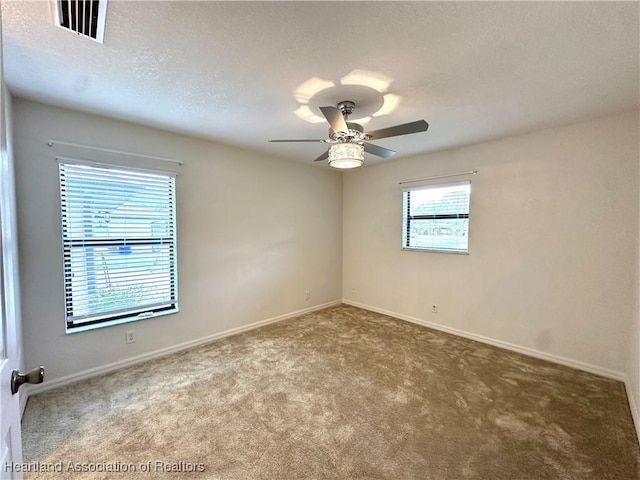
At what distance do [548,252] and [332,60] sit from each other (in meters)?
2.89

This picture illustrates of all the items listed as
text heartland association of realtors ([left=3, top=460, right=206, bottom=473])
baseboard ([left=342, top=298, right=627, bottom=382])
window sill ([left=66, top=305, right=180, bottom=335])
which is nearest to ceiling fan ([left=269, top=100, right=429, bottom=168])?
text heartland association of realtors ([left=3, top=460, right=206, bottom=473])

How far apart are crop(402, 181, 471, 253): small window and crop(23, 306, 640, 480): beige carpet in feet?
4.65

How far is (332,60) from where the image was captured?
1.76 m

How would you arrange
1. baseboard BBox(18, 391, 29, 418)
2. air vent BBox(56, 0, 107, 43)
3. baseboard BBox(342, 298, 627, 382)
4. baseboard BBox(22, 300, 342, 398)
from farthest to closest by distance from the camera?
1. baseboard BBox(342, 298, 627, 382)
2. baseboard BBox(22, 300, 342, 398)
3. baseboard BBox(18, 391, 29, 418)
4. air vent BBox(56, 0, 107, 43)

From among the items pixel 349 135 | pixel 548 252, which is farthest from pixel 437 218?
pixel 349 135

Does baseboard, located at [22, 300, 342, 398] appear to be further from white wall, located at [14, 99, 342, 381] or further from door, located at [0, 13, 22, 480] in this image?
door, located at [0, 13, 22, 480]

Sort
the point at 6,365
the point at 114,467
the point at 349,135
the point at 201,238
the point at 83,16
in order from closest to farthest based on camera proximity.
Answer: the point at 6,365 < the point at 83,16 < the point at 114,467 < the point at 349,135 < the point at 201,238

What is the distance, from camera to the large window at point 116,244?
100 inches

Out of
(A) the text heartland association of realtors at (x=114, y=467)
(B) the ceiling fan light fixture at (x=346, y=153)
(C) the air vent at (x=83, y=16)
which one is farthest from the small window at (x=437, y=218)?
(C) the air vent at (x=83, y=16)

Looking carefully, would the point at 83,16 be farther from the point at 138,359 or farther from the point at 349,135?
the point at 138,359

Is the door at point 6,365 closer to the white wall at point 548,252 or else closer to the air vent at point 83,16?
the air vent at point 83,16

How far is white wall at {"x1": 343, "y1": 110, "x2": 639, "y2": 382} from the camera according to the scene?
2602 millimetres

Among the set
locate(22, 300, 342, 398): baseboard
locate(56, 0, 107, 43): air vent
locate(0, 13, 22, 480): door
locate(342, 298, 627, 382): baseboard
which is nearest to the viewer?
locate(0, 13, 22, 480): door

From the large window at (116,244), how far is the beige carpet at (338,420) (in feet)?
2.06
